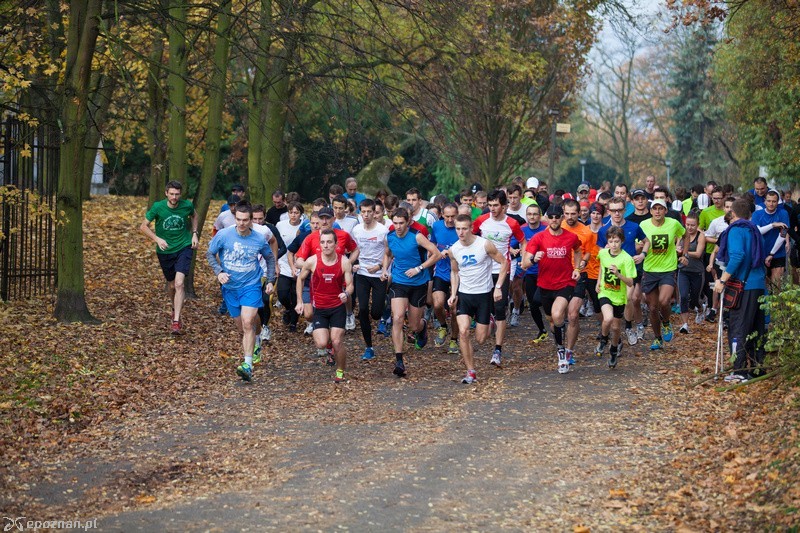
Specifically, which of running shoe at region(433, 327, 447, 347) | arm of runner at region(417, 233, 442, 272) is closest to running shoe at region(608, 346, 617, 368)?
arm of runner at region(417, 233, 442, 272)

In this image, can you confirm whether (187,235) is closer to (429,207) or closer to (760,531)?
(429,207)

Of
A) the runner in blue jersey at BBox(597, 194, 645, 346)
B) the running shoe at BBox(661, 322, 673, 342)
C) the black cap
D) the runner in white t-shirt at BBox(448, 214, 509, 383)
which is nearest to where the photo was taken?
the runner in white t-shirt at BBox(448, 214, 509, 383)

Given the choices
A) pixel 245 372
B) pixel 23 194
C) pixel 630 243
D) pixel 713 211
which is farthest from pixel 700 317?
pixel 23 194

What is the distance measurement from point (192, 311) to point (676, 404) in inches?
354

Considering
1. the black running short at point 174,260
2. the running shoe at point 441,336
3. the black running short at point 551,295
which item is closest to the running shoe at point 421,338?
the running shoe at point 441,336

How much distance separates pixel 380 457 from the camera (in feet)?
29.0

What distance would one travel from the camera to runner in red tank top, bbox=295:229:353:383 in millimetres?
12328

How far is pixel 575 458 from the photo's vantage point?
29.1 feet

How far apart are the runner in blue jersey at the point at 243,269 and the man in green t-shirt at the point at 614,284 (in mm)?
3942

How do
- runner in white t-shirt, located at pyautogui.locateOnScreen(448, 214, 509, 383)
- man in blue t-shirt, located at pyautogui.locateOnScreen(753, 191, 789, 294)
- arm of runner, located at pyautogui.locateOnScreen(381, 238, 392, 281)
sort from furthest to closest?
man in blue t-shirt, located at pyautogui.locateOnScreen(753, 191, 789, 294), arm of runner, located at pyautogui.locateOnScreen(381, 238, 392, 281), runner in white t-shirt, located at pyautogui.locateOnScreen(448, 214, 509, 383)

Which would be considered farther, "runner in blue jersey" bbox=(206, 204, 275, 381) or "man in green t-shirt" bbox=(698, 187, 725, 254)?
"man in green t-shirt" bbox=(698, 187, 725, 254)

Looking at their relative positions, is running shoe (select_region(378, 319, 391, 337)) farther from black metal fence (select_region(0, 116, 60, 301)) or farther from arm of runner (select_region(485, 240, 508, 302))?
black metal fence (select_region(0, 116, 60, 301))

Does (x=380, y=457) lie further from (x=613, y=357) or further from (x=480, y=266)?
(x=613, y=357)

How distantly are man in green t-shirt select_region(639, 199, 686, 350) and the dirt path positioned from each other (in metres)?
1.73
